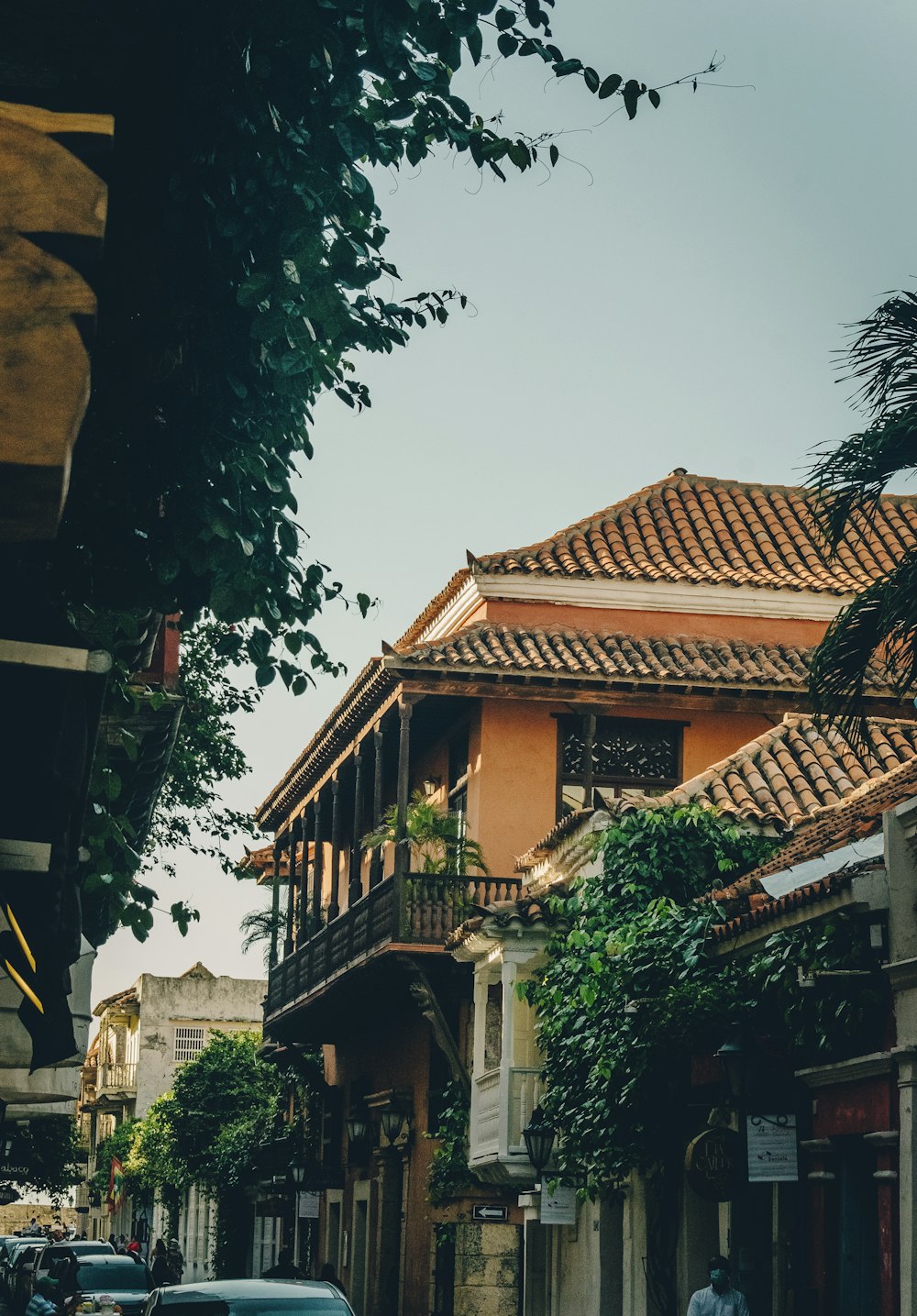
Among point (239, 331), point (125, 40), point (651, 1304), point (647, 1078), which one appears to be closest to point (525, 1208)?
point (651, 1304)

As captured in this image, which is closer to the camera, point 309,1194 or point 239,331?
point 239,331

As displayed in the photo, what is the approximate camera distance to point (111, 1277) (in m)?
26.5

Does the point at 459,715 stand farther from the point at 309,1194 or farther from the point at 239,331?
the point at 239,331

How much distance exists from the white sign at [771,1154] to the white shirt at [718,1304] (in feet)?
3.05

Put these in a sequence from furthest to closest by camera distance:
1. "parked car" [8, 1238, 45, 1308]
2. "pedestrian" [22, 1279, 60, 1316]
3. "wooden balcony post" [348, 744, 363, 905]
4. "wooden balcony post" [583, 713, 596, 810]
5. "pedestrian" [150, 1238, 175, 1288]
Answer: "pedestrian" [150, 1238, 175, 1288] → "parked car" [8, 1238, 45, 1308] → "wooden balcony post" [348, 744, 363, 905] → "wooden balcony post" [583, 713, 596, 810] → "pedestrian" [22, 1279, 60, 1316]

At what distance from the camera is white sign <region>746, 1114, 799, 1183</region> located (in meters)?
15.0

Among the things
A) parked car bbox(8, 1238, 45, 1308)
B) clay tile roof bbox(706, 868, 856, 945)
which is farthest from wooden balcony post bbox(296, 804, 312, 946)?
clay tile roof bbox(706, 868, 856, 945)

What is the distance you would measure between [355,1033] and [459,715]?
30.0 feet

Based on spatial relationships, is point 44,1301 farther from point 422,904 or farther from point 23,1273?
point 23,1273

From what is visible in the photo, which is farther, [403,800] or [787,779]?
[403,800]

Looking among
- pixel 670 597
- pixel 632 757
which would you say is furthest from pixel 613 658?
pixel 670 597

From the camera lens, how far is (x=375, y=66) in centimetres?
755

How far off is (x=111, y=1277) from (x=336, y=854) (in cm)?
980

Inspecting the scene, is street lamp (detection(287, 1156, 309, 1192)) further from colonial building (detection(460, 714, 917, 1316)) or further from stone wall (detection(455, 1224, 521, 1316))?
colonial building (detection(460, 714, 917, 1316))
